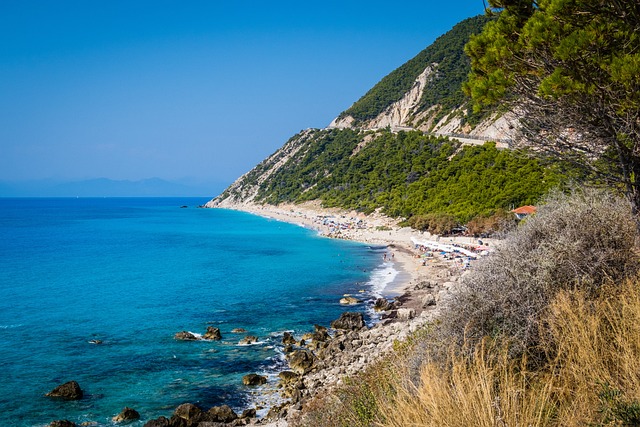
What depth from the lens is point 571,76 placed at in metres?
6.98

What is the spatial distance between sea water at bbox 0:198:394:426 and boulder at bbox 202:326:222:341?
44 cm

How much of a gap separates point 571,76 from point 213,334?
18.2m

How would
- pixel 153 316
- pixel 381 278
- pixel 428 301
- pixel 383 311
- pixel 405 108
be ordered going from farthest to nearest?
1. pixel 405 108
2. pixel 381 278
3. pixel 153 316
4. pixel 383 311
5. pixel 428 301

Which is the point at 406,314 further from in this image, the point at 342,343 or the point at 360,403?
the point at 360,403

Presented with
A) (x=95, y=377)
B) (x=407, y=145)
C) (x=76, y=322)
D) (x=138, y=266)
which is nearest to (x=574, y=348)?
(x=95, y=377)

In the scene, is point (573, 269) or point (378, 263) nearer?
point (573, 269)

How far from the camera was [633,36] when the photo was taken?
641 cm

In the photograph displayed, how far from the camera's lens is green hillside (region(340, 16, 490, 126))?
4080 inches

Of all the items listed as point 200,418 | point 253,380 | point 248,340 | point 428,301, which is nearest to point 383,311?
point 428,301

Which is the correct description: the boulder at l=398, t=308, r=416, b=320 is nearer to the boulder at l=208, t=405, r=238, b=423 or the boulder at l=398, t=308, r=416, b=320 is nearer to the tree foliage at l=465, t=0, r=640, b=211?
the boulder at l=208, t=405, r=238, b=423

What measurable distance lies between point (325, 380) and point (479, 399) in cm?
1225

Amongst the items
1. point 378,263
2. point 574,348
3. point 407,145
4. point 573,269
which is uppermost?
point 407,145

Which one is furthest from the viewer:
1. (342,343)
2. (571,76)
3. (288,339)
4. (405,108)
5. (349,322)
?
(405,108)

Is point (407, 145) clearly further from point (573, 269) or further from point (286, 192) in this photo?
point (573, 269)
